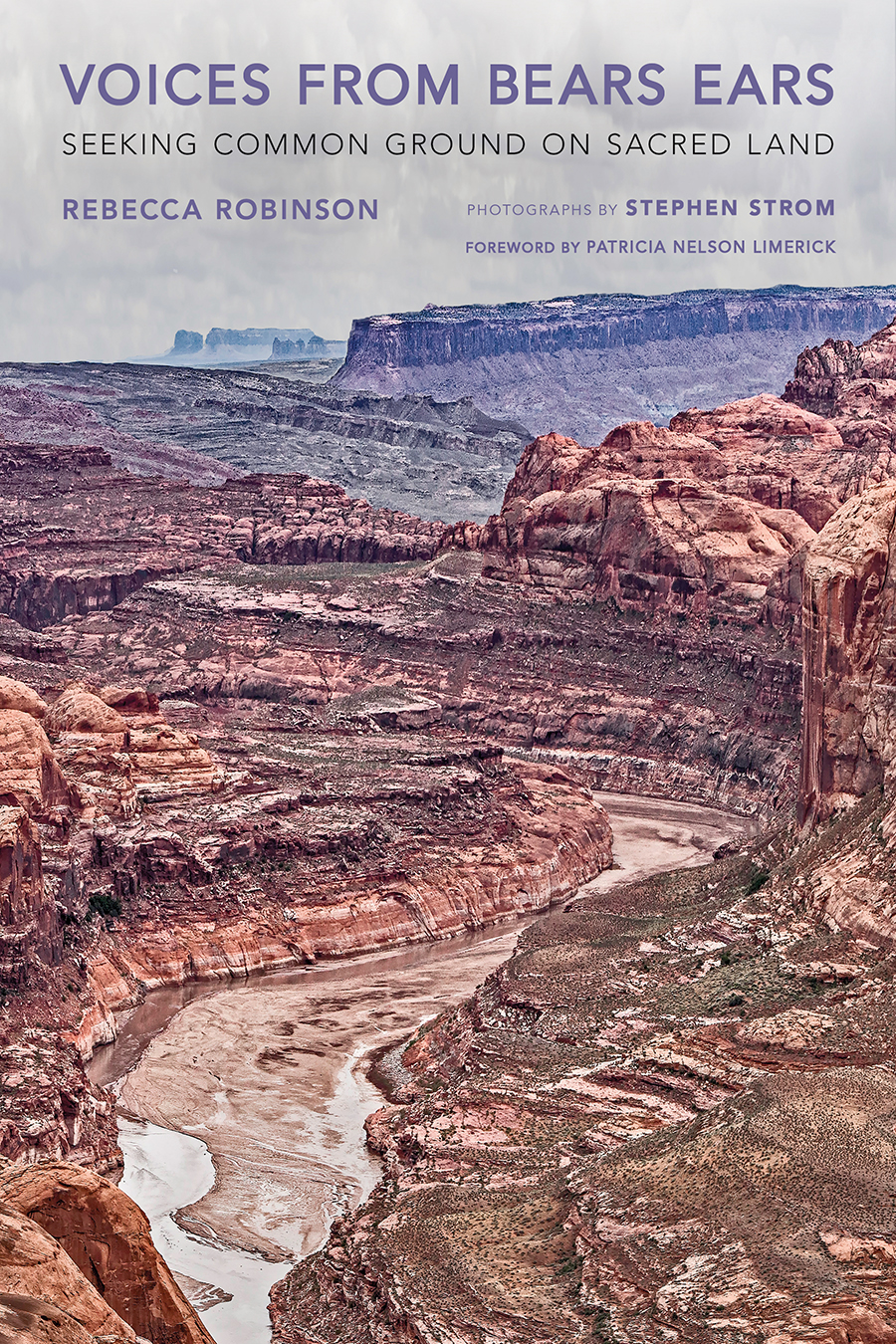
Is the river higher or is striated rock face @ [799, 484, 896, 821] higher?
striated rock face @ [799, 484, 896, 821]

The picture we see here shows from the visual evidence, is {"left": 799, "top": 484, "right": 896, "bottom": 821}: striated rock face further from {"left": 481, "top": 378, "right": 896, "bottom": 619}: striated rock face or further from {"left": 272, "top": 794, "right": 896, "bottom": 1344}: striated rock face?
{"left": 481, "top": 378, "right": 896, "bottom": 619}: striated rock face

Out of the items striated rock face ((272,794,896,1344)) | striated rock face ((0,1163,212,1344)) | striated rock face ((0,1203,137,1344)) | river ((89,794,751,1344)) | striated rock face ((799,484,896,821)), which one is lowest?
river ((89,794,751,1344))

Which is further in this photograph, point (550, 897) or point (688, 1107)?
point (550, 897)

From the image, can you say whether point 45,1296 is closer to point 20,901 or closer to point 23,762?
point 20,901

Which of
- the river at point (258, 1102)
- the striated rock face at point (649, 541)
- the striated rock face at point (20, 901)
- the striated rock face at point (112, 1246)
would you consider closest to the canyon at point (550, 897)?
the striated rock face at point (112, 1246)

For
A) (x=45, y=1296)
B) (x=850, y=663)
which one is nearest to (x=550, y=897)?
(x=850, y=663)

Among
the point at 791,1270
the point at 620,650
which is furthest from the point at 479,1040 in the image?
the point at 620,650

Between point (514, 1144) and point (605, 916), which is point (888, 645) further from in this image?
point (514, 1144)

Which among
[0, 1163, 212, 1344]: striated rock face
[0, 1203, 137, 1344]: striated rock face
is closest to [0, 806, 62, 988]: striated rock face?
[0, 1163, 212, 1344]: striated rock face
